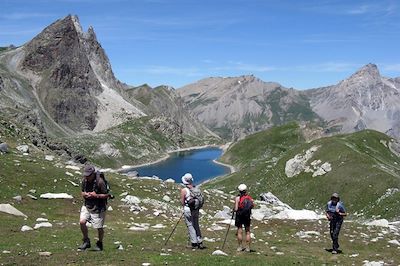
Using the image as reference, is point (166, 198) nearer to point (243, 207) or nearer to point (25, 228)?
point (25, 228)

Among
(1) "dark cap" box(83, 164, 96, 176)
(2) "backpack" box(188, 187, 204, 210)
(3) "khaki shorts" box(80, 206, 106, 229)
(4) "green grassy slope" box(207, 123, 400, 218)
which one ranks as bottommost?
(4) "green grassy slope" box(207, 123, 400, 218)

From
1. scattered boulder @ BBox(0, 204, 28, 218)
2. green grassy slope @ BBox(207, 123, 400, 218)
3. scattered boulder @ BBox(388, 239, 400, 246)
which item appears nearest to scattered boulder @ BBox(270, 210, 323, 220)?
scattered boulder @ BBox(388, 239, 400, 246)

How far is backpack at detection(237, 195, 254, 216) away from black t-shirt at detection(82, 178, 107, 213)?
7.93 meters

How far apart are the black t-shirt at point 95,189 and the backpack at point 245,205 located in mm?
7932

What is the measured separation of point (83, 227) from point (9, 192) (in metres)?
19.9

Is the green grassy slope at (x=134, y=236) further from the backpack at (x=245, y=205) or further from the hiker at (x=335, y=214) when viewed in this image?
the backpack at (x=245, y=205)

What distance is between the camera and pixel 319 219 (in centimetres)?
4931

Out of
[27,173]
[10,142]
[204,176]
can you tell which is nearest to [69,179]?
[27,173]

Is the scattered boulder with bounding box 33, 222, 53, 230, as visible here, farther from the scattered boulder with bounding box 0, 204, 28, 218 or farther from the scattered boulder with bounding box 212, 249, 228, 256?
the scattered boulder with bounding box 212, 249, 228, 256

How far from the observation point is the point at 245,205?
26.6 metres

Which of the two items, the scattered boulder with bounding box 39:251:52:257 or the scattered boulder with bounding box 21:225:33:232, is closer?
the scattered boulder with bounding box 39:251:52:257

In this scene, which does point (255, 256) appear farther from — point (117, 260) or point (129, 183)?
point (129, 183)

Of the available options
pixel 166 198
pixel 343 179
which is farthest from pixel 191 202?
pixel 343 179

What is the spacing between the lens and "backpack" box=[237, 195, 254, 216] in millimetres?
26531
